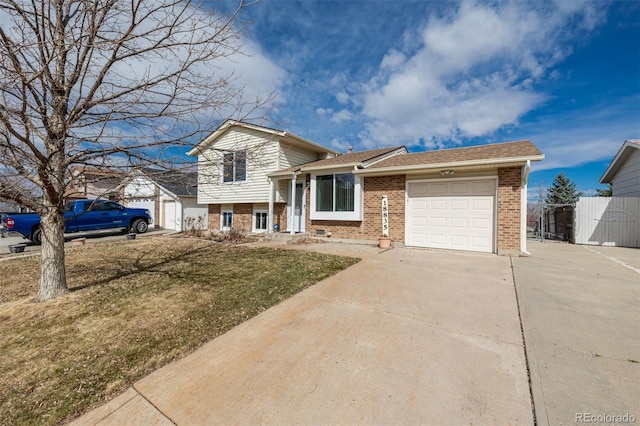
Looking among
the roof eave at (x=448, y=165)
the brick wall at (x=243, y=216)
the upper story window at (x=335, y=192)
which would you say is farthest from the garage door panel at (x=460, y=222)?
the brick wall at (x=243, y=216)

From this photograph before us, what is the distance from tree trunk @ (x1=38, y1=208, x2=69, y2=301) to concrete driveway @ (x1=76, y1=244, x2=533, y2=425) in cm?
348

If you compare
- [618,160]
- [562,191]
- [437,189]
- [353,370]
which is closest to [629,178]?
[618,160]

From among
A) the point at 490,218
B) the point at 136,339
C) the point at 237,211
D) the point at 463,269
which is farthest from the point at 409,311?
the point at 237,211

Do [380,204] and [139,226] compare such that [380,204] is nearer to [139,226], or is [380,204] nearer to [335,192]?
[335,192]

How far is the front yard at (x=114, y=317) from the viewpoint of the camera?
7.32ft

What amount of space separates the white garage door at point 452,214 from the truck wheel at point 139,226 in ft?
48.7

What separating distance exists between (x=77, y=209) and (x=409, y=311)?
15344 millimetres

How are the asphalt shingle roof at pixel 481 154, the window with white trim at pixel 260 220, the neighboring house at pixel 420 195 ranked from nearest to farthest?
the neighboring house at pixel 420 195, the asphalt shingle roof at pixel 481 154, the window with white trim at pixel 260 220

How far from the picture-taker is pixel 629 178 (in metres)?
11.3

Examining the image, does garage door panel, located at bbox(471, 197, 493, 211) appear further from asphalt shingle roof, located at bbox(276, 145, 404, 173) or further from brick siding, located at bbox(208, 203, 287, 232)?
brick siding, located at bbox(208, 203, 287, 232)

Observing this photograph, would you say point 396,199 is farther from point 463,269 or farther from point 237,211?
point 237,211

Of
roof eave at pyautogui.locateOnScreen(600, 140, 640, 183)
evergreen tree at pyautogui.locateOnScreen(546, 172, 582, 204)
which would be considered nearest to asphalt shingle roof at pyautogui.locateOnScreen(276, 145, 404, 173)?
roof eave at pyautogui.locateOnScreen(600, 140, 640, 183)

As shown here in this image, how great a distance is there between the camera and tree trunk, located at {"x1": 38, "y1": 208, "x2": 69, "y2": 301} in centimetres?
419

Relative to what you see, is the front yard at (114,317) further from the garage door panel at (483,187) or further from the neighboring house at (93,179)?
the garage door panel at (483,187)
